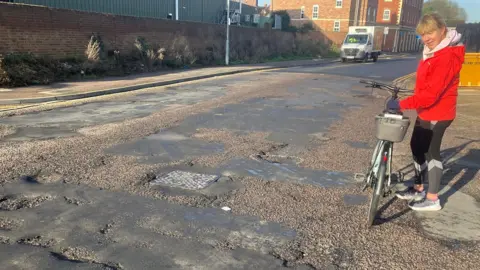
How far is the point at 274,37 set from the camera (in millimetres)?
38219

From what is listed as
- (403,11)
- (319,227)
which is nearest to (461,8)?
(403,11)

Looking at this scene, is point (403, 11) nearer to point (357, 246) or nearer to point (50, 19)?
point (50, 19)

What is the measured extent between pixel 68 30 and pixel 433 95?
1649cm

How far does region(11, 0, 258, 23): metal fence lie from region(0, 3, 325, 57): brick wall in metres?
3.20

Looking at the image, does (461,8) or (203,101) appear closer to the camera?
(203,101)

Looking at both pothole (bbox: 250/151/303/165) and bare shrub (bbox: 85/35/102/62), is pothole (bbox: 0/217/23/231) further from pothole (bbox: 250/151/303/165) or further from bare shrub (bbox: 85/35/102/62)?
bare shrub (bbox: 85/35/102/62)

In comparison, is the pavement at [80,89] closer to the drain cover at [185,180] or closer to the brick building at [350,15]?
the drain cover at [185,180]

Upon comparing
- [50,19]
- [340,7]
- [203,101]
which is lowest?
[203,101]

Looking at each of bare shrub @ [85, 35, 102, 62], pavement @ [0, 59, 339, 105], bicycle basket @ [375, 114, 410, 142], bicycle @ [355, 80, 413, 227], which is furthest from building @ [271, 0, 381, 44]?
bicycle basket @ [375, 114, 410, 142]

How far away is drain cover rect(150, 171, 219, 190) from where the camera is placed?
4879mm

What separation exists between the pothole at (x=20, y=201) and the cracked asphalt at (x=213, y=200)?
0.01 metres

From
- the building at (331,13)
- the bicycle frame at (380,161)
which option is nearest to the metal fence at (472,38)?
the building at (331,13)

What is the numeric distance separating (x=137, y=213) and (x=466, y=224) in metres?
3.41

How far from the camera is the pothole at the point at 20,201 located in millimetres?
4098
